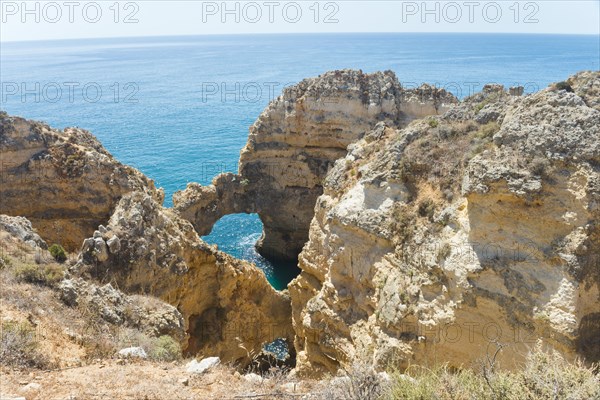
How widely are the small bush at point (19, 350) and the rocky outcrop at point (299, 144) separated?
2135 cm

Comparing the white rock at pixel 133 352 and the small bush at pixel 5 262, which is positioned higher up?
the small bush at pixel 5 262

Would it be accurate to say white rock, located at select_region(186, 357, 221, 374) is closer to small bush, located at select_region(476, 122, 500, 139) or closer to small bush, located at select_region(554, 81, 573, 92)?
small bush, located at select_region(476, 122, 500, 139)

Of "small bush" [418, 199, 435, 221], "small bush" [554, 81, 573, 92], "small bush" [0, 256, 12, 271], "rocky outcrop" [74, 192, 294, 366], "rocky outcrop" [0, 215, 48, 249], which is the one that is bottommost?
"rocky outcrop" [74, 192, 294, 366]

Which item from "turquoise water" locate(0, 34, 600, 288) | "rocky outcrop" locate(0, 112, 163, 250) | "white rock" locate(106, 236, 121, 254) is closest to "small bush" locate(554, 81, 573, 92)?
"white rock" locate(106, 236, 121, 254)

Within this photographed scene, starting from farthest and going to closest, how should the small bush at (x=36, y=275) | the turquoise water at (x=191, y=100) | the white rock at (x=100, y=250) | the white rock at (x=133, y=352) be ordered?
the turquoise water at (x=191, y=100)
the white rock at (x=100, y=250)
the small bush at (x=36, y=275)
the white rock at (x=133, y=352)

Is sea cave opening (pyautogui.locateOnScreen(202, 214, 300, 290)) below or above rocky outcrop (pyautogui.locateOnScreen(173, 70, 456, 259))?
below

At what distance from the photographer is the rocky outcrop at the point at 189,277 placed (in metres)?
13.7

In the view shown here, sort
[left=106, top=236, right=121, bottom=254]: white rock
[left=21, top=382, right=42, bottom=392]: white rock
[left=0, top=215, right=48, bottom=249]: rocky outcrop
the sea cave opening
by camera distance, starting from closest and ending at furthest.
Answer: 1. [left=21, top=382, right=42, bottom=392]: white rock
2. [left=0, top=215, right=48, bottom=249]: rocky outcrop
3. [left=106, top=236, right=121, bottom=254]: white rock
4. the sea cave opening

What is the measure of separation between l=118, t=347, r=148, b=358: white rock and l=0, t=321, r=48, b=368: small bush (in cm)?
134

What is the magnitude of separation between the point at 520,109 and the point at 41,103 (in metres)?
79.8

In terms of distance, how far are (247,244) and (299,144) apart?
987 cm

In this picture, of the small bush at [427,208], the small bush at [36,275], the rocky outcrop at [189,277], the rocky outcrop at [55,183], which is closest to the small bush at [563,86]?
the small bush at [427,208]

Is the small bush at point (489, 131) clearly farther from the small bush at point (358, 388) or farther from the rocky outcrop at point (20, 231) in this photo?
the rocky outcrop at point (20, 231)

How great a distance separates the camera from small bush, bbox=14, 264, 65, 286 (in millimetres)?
10922
